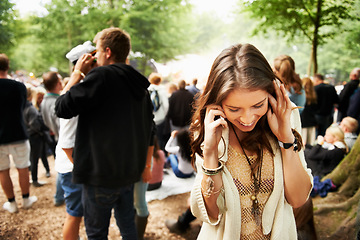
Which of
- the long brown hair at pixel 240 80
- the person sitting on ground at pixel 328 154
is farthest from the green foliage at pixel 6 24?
the person sitting on ground at pixel 328 154

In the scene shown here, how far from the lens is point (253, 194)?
1.30m

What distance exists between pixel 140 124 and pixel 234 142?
107 centimetres

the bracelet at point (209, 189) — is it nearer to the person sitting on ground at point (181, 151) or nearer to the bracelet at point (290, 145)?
the bracelet at point (290, 145)

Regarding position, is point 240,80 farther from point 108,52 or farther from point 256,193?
point 108,52

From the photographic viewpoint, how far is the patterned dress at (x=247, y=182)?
1.29m

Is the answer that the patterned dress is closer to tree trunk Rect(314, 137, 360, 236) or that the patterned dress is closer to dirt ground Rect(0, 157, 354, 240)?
dirt ground Rect(0, 157, 354, 240)

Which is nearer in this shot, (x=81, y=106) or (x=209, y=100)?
(x=209, y=100)

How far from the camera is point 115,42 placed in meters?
2.11

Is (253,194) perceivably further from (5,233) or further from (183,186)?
(183,186)

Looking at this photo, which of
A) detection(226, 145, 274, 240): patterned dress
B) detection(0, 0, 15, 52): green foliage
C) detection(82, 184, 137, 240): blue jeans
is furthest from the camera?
detection(0, 0, 15, 52): green foliage

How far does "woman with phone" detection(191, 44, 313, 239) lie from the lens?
1176 mm

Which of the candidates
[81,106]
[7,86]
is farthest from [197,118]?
[7,86]

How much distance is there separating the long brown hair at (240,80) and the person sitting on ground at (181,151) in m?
2.32

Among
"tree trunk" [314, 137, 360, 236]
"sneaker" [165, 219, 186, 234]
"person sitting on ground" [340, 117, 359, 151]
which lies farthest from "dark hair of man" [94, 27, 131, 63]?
"person sitting on ground" [340, 117, 359, 151]
